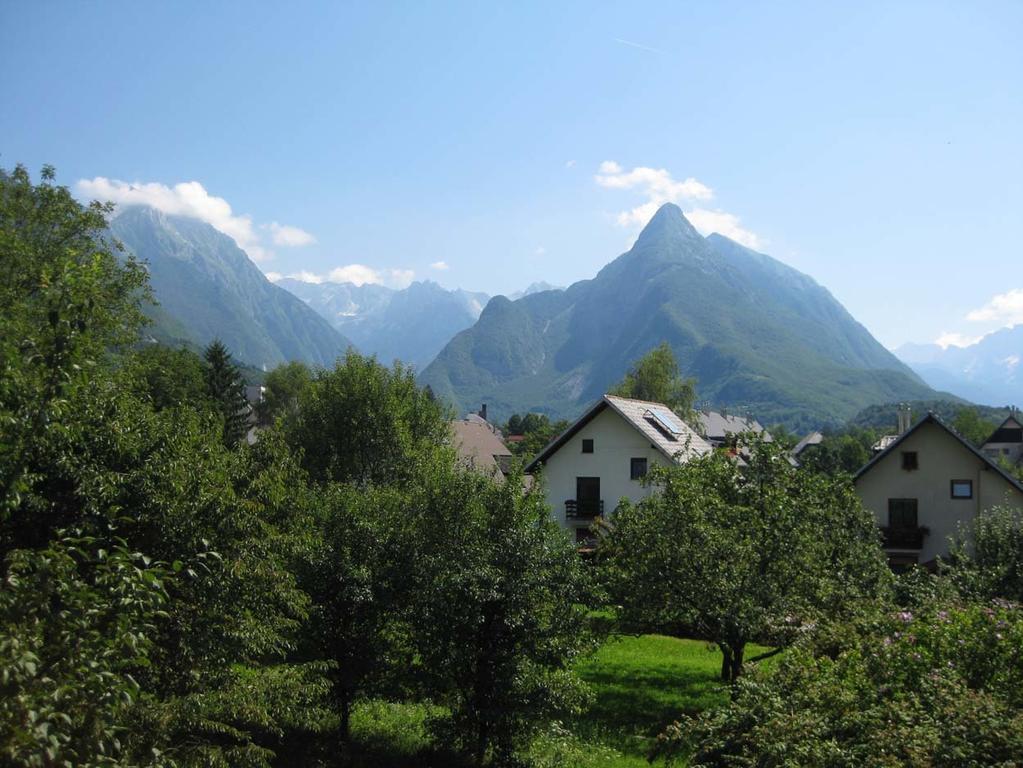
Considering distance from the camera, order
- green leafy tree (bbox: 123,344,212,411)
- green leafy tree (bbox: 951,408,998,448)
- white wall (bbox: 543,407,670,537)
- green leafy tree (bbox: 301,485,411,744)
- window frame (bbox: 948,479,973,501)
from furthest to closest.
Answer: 1. green leafy tree (bbox: 951,408,998,448)
2. green leafy tree (bbox: 123,344,212,411)
3. white wall (bbox: 543,407,670,537)
4. window frame (bbox: 948,479,973,501)
5. green leafy tree (bbox: 301,485,411,744)

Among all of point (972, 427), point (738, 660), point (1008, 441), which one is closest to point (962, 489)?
point (738, 660)

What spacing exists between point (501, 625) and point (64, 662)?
392 inches

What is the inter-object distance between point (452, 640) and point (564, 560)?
97.0 inches

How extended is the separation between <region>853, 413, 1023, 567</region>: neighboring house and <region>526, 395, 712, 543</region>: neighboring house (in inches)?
367

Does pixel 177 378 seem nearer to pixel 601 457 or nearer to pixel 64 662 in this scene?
pixel 601 457

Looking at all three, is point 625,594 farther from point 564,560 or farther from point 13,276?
point 13,276

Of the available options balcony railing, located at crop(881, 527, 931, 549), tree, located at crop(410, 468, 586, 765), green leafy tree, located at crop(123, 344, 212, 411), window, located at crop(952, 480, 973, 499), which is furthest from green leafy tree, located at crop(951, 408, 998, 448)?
tree, located at crop(410, 468, 586, 765)

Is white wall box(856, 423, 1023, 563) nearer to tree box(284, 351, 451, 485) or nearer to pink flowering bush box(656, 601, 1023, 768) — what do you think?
tree box(284, 351, 451, 485)

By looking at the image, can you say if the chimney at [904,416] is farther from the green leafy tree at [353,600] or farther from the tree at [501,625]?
the green leafy tree at [353,600]

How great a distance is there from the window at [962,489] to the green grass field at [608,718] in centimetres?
1940

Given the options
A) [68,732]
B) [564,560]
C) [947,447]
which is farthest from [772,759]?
[947,447]

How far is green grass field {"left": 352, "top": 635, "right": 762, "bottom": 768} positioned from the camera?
48.1ft

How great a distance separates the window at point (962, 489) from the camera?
38.4 meters

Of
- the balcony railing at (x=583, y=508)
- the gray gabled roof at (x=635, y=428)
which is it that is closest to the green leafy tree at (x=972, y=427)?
the gray gabled roof at (x=635, y=428)
